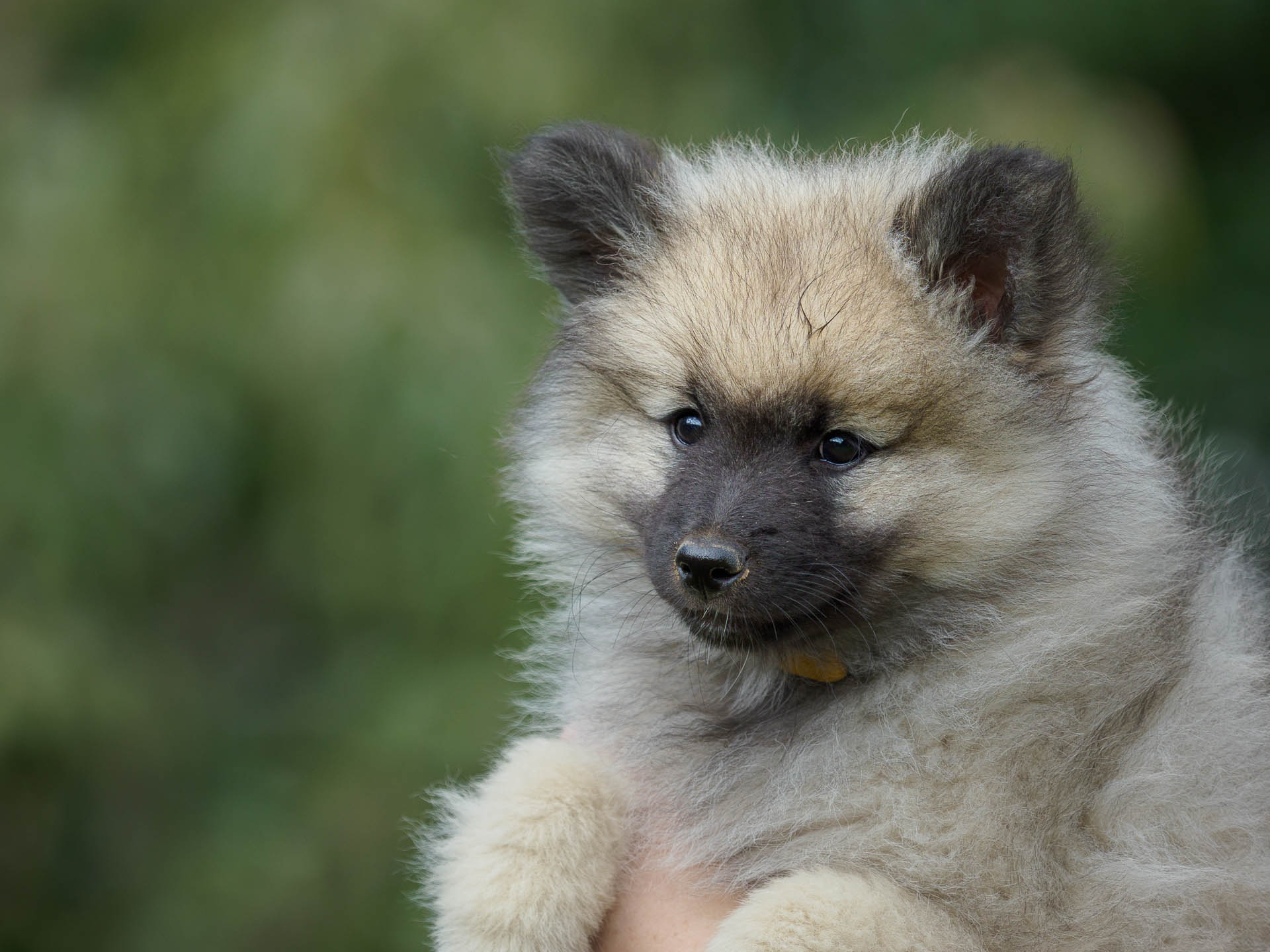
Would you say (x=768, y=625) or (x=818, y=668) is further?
(x=818, y=668)

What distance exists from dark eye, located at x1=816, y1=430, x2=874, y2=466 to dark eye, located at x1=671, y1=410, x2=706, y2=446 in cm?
28

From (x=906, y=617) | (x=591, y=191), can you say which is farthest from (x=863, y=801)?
(x=591, y=191)

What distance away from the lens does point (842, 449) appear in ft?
8.73

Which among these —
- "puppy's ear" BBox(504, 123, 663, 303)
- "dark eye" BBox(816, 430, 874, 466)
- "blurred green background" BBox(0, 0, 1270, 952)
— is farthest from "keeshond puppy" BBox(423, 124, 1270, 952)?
"blurred green background" BBox(0, 0, 1270, 952)

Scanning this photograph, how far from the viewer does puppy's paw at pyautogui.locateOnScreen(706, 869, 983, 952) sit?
7.57 ft

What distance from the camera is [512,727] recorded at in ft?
12.3


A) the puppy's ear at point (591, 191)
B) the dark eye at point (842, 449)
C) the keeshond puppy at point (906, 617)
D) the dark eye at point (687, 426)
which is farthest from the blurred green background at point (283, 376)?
the dark eye at point (842, 449)

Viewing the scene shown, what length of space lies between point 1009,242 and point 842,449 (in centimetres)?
57

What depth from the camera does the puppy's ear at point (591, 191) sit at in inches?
123

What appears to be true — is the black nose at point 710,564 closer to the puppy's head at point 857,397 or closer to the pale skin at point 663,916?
the puppy's head at point 857,397

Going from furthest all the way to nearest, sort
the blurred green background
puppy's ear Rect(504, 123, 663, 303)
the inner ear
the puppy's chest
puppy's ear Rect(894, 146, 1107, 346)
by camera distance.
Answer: the blurred green background
puppy's ear Rect(504, 123, 663, 303)
the inner ear
puppy's ear Rect(894, 146, 1107, 346)
the puppy's chest

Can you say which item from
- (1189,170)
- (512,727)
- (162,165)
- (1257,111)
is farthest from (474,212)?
(1257,111)

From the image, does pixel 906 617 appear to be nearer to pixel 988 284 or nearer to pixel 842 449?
pixel 842 449

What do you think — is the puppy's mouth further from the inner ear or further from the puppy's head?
the inner ear
